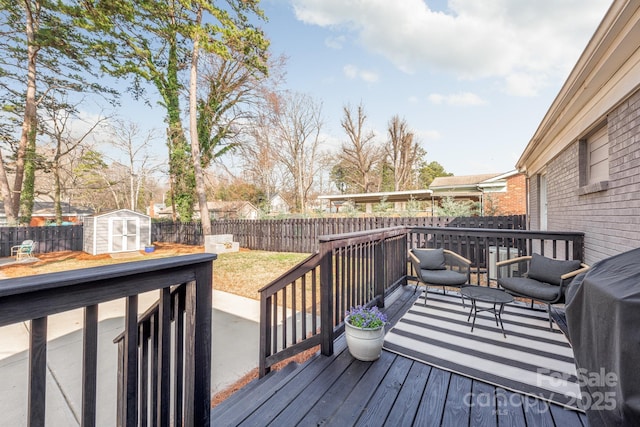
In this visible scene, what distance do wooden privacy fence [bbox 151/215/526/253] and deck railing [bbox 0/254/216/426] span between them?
266 inches

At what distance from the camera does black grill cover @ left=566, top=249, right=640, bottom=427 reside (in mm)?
857

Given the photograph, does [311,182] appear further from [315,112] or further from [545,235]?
[545,235]

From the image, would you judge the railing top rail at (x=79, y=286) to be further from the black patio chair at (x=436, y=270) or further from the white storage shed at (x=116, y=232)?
the white storage shed at (x=116, y=232)

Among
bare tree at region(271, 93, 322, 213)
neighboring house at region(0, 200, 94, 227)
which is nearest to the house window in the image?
bare tree at region(271, 93, 322, 213)

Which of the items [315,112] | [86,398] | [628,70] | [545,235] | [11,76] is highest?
[315,112]

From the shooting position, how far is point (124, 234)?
11.8 meters

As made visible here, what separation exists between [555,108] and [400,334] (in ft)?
12.1

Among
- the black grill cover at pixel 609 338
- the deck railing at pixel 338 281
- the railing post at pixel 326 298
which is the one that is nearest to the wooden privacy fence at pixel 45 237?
the deck railing at pixel 338 281

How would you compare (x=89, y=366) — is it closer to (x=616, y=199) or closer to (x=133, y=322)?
(x=133, y=322)

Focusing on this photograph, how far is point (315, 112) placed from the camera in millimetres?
20469

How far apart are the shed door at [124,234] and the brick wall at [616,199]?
14533mm

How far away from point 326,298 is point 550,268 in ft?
9.35

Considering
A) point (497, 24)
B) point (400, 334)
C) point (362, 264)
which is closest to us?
point (400, 334)

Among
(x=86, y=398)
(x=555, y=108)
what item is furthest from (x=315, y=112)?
(x=86, y=398)
